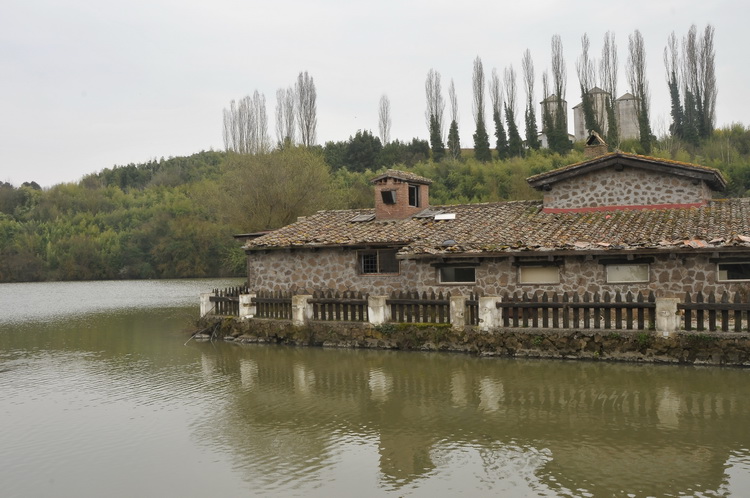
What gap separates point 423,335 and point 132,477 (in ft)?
32.9

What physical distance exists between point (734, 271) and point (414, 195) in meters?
11.5

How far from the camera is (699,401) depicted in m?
11.4

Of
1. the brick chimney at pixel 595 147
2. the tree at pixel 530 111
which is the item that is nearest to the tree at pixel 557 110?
the tree at pixel 530 111

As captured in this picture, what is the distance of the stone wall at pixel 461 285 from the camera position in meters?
15.8

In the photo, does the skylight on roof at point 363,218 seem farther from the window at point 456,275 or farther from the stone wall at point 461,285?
the window at point 456,275

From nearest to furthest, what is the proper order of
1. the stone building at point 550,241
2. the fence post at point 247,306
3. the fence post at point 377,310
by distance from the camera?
the stone building at point 550,241 < the fence post at point 377,310 < the fence post at point 247,306

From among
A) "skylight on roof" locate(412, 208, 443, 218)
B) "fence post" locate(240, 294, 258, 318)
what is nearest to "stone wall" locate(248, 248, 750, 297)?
"fence post" locate(240, 294, 258, 318)

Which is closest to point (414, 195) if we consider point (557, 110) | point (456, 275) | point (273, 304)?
point (456, 275)

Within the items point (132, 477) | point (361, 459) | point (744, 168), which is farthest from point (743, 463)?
point (744, 168)

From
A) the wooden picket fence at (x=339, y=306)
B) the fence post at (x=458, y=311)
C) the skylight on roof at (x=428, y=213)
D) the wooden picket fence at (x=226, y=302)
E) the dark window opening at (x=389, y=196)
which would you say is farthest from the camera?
the dark window opening at (x=389, y=196)

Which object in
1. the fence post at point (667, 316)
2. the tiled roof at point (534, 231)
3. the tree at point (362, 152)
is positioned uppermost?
the tree at point (362, 152)

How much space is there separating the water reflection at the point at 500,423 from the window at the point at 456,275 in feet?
10.0

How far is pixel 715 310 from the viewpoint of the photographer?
14.1m

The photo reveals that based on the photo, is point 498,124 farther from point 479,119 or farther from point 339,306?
point 339,306
